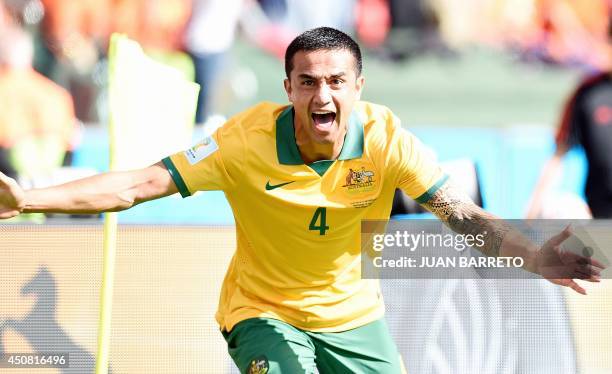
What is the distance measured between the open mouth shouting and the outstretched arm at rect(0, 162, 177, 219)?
0.68 m

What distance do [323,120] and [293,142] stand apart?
7.9 inches

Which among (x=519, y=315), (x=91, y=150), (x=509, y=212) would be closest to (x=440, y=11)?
(x=509, y=212)

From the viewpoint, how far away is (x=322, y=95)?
4.39m

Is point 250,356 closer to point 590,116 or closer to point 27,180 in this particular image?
point 27,180

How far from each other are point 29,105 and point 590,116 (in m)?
5.41

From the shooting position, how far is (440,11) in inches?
426

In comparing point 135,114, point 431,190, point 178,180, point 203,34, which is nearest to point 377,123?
point 431,190

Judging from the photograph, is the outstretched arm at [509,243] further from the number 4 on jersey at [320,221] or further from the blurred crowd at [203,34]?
the blurred crowd at [203,34]

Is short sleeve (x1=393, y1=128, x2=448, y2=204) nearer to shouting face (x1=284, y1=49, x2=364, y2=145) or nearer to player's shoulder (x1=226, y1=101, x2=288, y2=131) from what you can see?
shouting face (x1=284, y1=49, x2=364, y2=145)

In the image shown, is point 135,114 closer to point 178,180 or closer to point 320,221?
point 178,180

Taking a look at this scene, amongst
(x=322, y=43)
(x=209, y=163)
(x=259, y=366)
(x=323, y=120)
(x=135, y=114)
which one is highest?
(x=322, y=43)

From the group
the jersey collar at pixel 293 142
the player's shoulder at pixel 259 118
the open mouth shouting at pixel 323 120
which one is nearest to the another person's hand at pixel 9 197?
the player's shoulder at pixel 259 118

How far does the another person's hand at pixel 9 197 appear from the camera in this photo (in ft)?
13.2

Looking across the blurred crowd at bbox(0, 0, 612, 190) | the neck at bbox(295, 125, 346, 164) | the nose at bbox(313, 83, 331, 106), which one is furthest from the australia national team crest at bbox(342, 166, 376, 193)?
the blurred crowd at bbox(0, 0, 612, 190)
